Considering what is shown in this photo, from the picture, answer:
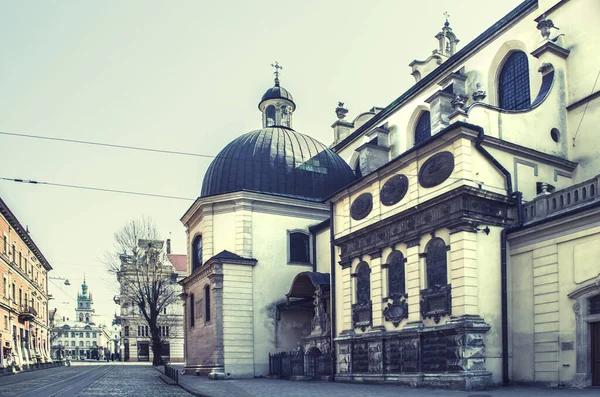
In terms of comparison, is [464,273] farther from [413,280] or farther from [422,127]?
[422,127]

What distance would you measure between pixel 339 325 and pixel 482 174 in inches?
360

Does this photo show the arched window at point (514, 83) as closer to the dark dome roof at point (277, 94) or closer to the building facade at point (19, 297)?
the dark dome roof at point (277, 94)

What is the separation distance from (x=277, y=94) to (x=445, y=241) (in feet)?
74.9

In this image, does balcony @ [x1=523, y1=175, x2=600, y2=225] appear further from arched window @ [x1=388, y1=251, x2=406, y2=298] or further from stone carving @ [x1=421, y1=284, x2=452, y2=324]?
arched window @ [x1=388, y1=251, x2=406, y2=298]

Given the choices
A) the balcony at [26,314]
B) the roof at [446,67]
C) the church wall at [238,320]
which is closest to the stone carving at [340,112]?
the roof at [446,67]

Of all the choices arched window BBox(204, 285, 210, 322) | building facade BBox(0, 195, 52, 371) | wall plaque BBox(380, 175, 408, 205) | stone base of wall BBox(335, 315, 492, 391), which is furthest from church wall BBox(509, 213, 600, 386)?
building facade BBox(0, 195, 52, 371)

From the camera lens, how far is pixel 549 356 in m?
17.1

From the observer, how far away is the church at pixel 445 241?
1750 centimetres

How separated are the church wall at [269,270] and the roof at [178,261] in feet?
191

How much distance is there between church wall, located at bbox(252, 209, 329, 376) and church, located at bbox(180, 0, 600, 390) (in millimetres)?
74

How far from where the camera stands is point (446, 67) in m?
29.1

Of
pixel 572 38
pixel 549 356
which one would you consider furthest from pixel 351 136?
pixel 549 356

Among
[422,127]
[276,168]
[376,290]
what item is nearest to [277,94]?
[276,168]

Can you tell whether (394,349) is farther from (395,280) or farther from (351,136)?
(351,136)
